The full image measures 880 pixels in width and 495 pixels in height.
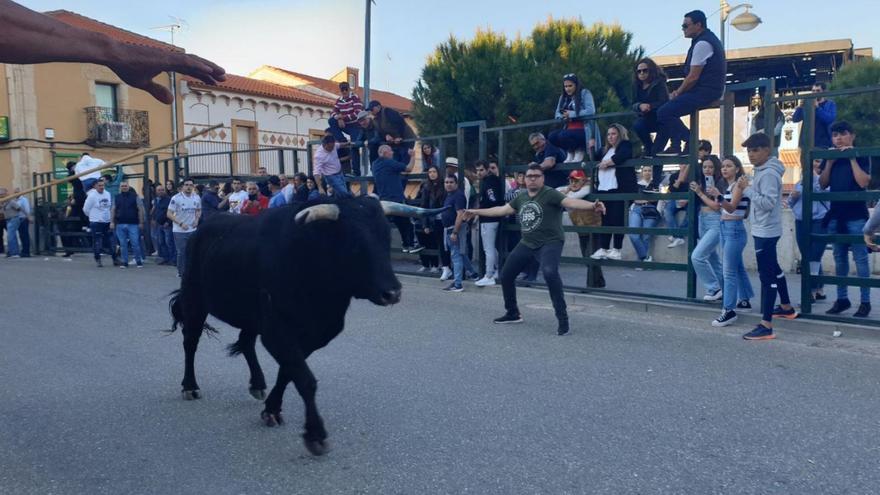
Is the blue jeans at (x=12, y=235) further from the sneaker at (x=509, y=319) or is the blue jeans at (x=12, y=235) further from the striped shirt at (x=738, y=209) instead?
the striped shirt at (x=738, y=209)

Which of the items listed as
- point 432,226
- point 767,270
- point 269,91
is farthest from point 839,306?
point 269,91

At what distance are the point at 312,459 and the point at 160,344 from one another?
13.0 ft

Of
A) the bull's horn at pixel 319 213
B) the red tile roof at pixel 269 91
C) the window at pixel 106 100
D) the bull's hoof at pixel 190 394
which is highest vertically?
the red tile roof at pixel 269 91

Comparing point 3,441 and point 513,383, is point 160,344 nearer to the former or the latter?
point 3,441

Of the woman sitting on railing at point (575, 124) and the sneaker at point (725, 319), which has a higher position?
the woman sitting on railing at point (575, 124)

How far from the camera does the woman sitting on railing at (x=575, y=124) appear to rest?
33.1ft

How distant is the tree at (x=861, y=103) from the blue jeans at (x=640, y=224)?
515cm

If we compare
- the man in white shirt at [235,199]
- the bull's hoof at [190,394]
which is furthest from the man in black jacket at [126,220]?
the bull's hoof at [190,394]

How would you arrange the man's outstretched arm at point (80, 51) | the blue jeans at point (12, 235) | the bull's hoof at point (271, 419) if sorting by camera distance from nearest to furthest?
the man's outstretched arm at point (80, 51)
the bull's hoof at point (271, 419)
the blue jeans at point (12, 235)

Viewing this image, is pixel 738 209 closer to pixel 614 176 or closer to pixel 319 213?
pixel 614 176

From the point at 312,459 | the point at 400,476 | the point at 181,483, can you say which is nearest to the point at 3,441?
the point at 181,483

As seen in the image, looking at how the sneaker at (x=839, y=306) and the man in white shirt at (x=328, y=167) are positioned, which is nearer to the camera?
the sneaker at (x=839, y=306)

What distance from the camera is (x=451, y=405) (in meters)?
5.11

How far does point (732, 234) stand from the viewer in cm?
785
